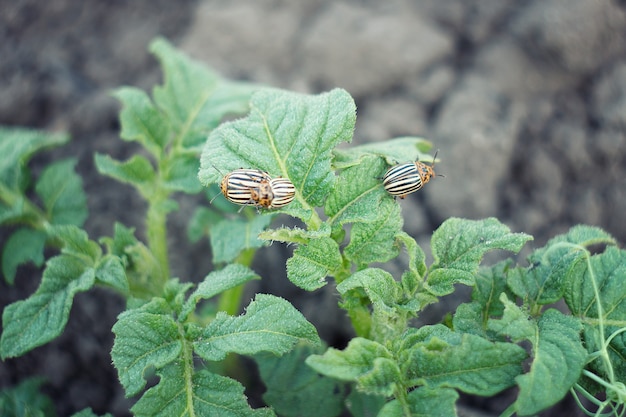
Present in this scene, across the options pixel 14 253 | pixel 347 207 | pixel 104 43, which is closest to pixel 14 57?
pixel 104 43

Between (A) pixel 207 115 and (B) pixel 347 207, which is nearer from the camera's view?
(B) pixel 347 207

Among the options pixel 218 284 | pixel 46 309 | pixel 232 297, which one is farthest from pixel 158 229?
pixel 218 284

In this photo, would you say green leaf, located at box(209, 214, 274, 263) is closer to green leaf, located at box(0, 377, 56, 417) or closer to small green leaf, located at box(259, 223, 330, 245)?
small green leaf, located at box(259, 223, 330, 245)

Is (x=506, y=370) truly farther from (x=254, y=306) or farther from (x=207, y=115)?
(x=207, y=115)

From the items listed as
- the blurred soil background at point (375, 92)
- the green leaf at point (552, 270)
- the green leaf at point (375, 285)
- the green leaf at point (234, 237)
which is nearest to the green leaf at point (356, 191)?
the green leaf at point (375, 285)

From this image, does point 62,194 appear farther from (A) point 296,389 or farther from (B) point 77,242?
(A) point 296,389

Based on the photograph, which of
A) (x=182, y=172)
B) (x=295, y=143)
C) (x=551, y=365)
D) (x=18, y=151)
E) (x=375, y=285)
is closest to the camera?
(x=551, y=365)
